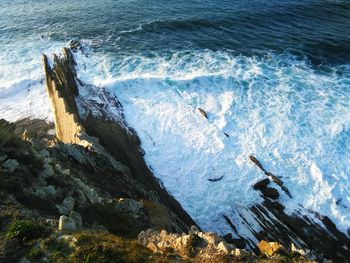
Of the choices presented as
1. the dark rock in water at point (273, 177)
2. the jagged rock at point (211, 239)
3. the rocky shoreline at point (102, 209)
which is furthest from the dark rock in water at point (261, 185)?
the jagged rock at point (211, 239)

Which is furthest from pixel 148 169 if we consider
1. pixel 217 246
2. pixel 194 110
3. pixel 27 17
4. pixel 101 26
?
pixel 27 17

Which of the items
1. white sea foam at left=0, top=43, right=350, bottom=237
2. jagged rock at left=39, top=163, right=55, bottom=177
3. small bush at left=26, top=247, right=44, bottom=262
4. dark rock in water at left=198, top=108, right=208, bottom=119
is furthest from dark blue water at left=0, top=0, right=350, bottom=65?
small bush at left=26, top=247, right=44, bottom=262

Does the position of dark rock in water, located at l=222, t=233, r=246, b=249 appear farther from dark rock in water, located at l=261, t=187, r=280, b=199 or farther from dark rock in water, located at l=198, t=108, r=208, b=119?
dark rock in water, located at l=198, t=108, r=208, b=119

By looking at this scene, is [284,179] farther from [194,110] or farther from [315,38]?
[315,38]

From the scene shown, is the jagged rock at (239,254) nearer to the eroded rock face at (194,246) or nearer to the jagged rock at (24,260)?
the eroded rock face at (194,246)

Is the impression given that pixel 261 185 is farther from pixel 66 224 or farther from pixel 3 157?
pixel 3 157

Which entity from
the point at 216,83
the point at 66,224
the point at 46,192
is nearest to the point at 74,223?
the point at 66,224
